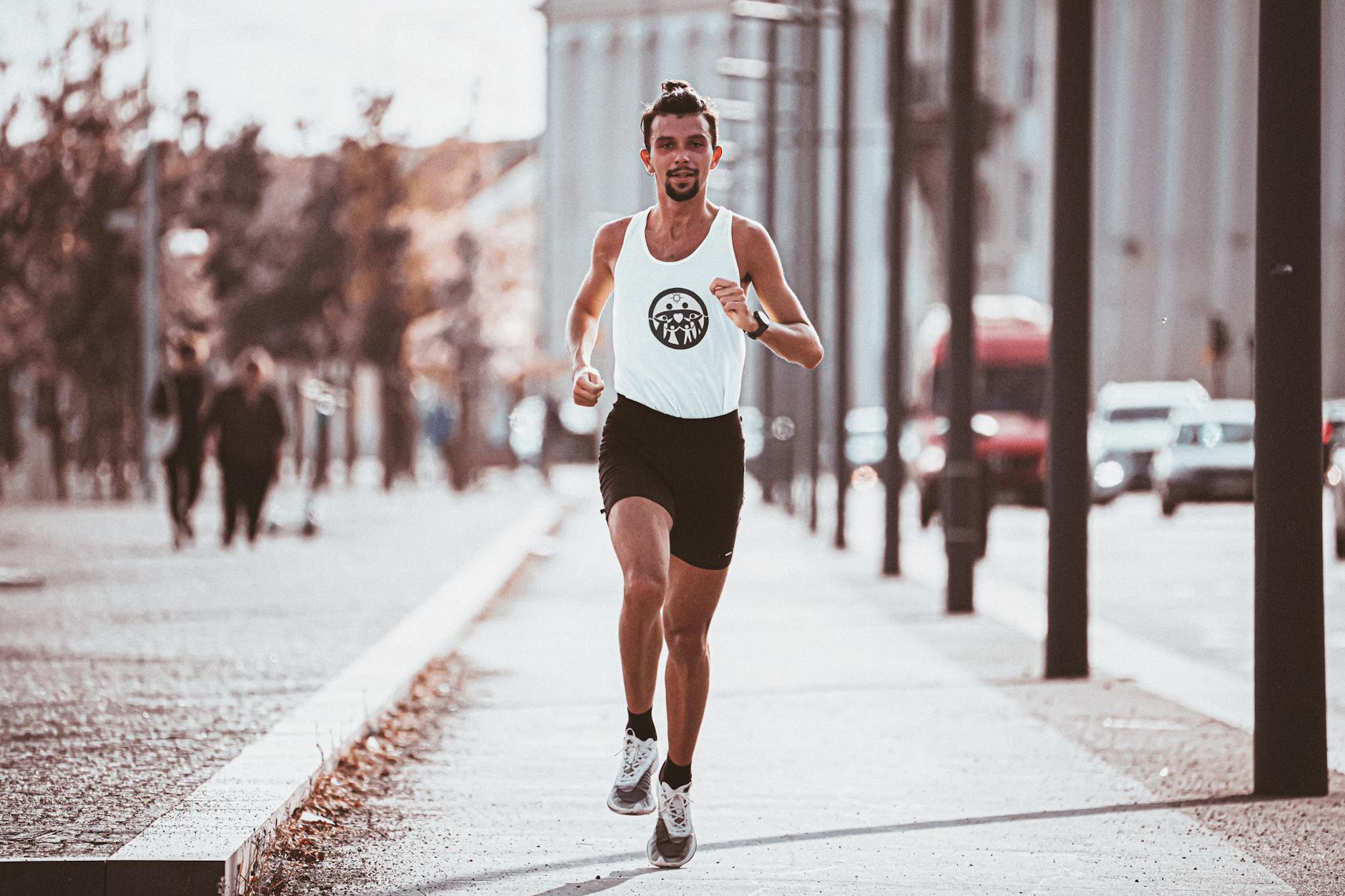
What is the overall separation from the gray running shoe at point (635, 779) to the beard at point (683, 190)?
1.41 meters

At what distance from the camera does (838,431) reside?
923 inches

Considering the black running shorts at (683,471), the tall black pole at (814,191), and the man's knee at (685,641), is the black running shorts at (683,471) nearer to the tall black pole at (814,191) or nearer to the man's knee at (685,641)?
the man's knee at (685,641)

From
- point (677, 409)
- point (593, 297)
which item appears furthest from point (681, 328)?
point (593, 297)

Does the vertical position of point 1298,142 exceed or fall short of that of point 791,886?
it exceeds it

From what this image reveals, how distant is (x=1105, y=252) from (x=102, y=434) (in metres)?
26.7

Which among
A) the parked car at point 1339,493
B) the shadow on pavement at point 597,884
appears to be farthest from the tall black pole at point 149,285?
the shadow on pavement at point 597,884

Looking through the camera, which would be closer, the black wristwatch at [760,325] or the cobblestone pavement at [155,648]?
the black wristwatch at [760,325]

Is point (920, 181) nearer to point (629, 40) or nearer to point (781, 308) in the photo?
point (629, 40)

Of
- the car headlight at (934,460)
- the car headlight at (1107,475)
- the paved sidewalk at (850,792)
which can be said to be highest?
the paved sidewalk at (850,792)

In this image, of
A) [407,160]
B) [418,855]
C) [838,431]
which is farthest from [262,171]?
[418,855]

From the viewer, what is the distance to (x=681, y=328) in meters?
5.80

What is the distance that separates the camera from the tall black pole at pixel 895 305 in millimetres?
17797

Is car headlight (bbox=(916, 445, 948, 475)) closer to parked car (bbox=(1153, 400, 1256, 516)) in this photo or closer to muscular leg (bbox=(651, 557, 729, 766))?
parked car (bbox=(1153, 400, 1256, 516))

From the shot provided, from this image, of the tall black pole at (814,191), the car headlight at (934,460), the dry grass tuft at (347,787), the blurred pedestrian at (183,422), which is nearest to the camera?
the dry grass tuft at (347,787)
